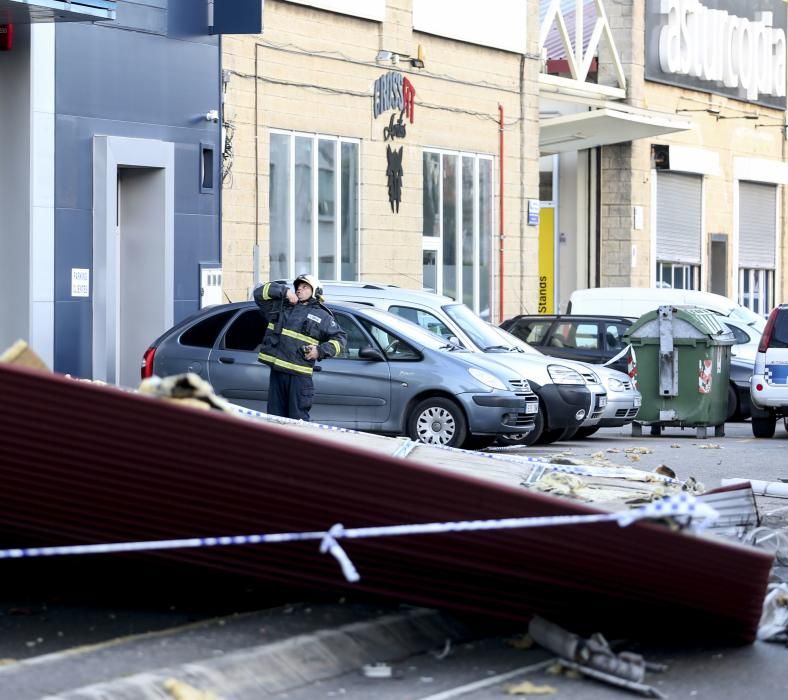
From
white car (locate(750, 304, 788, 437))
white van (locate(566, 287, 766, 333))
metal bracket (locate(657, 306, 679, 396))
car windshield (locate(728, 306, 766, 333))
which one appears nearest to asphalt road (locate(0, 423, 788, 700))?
white car (locate(750, 304, 788, 437))

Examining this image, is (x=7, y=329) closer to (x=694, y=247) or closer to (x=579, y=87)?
(x=579, y=87)

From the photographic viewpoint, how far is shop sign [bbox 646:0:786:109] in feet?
116

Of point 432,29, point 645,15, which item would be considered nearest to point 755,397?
point 432,29

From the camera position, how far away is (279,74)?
23.8 m

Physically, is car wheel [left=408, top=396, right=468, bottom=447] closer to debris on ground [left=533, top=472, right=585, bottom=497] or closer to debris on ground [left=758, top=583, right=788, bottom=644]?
debris on ground [left=533, top=472, right=585, bottom=497]

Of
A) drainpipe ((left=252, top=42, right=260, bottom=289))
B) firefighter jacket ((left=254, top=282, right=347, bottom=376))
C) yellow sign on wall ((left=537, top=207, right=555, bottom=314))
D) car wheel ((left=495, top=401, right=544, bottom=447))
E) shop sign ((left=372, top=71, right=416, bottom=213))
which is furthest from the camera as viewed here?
yellow sign on wall ((left=537, top=207, right=555, bottom=314))

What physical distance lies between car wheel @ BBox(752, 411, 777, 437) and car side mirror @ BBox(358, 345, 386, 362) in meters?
5.81

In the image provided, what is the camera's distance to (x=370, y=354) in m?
15.8

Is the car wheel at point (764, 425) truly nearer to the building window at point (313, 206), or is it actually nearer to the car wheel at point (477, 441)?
the car wheel at point (477, 441)

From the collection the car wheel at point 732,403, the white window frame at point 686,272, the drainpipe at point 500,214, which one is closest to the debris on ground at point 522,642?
the car wheel at point 732,403

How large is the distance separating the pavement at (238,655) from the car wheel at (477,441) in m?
8.55

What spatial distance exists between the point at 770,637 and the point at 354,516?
2.21m

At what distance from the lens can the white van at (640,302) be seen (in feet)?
79.5

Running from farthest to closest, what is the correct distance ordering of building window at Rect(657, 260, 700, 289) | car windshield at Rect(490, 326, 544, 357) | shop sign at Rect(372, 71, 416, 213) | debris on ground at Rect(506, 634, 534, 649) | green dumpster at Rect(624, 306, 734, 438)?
building window at Rect(657, 260, 700, 289) → shop sign at Rect(372, 71, 416, 213) → green dumpster at Rect(624, 306, 734, 438) → car windshield at Rect(490, 326, 544, 357) → debris on ground at Rect(506, 634, 534, 649)
